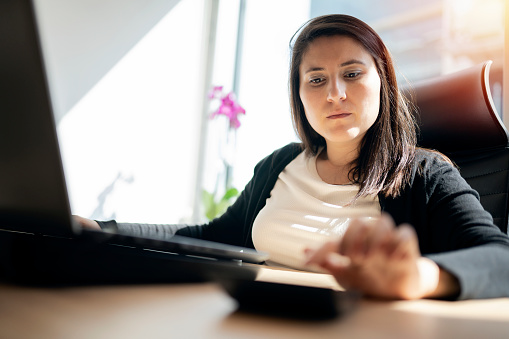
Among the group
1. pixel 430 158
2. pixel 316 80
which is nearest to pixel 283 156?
pixel 316 80

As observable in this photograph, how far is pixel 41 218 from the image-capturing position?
43cm

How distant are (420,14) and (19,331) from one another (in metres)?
2.24

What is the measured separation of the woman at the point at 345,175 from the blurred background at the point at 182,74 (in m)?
0.83

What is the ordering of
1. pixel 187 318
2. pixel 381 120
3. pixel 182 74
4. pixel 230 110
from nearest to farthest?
pixel 187 318
pixel 381 120
pixel 230 110
pixel 182 74

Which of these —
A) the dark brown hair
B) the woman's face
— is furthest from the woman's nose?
the dark brown hair

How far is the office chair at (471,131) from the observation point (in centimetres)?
102

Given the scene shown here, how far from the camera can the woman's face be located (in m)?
1.07

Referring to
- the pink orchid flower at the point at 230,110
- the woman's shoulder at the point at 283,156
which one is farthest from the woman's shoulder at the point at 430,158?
the pink orchid flower at the point at 230,110

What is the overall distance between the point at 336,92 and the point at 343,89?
0.07 feet

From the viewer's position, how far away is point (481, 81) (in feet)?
3.39

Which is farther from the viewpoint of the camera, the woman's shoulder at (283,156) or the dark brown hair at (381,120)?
the woman's shoulder at (283,156)

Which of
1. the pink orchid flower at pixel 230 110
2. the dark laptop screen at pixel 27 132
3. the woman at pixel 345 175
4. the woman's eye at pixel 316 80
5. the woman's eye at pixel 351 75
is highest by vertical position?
the pink orchid flower at pixel 230 110

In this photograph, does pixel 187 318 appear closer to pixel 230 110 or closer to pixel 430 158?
pixel 430 158

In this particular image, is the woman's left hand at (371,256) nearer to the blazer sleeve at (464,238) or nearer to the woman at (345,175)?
the blazer sleeve at (464,238)
